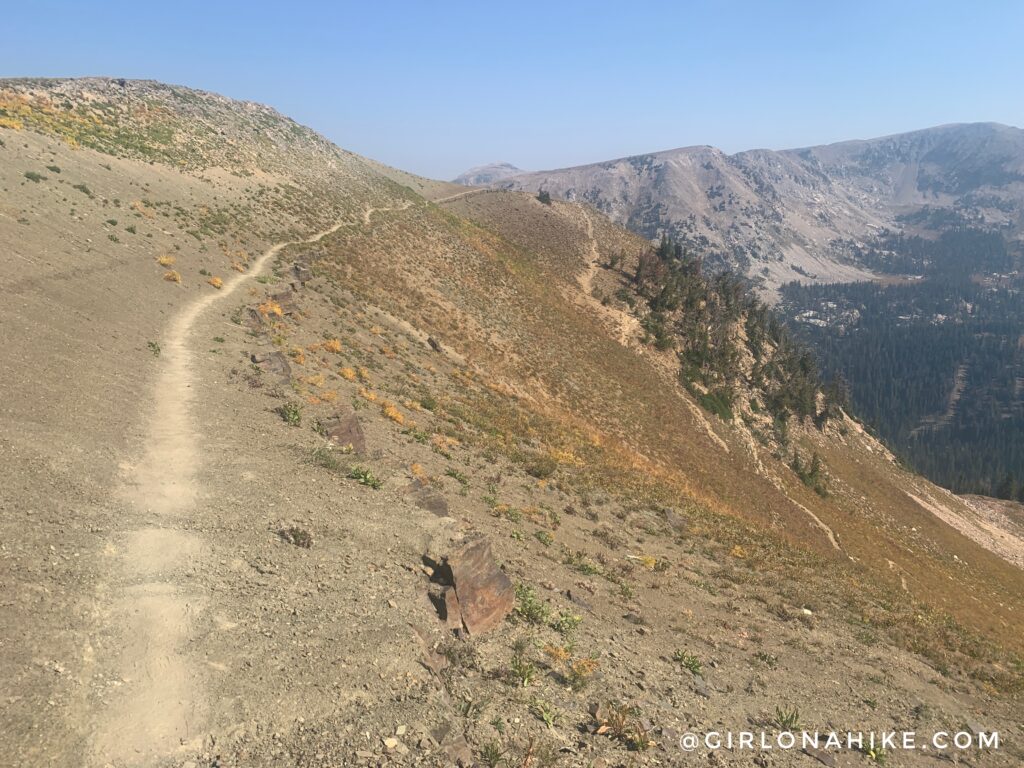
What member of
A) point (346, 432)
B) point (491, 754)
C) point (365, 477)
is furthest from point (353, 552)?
point (346, 432)

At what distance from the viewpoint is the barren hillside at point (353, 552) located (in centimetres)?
834

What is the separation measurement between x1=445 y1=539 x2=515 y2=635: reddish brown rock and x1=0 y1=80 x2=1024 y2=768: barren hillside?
22cm

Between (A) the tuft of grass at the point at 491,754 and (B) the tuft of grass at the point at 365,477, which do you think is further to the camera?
(B) the tuft of grass at the point at 365,477

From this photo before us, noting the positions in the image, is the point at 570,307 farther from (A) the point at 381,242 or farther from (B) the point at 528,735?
(B) the point at 528,735

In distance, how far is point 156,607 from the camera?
952 centimetres

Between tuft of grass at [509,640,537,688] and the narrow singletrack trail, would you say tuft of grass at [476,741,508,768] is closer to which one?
tuft of grass at [509,640,537,688]

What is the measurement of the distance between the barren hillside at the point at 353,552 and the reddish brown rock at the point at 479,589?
0.22 metres

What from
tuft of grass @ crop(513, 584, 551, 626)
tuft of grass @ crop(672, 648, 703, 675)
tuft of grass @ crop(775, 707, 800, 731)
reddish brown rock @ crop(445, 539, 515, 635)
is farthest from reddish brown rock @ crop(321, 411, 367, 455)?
tuft of grass @ crop(775, 707, 800, 731)

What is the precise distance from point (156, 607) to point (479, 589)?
6.22m

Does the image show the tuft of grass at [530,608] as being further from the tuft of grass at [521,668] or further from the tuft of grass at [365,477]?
the tuft of grass at [365,477]

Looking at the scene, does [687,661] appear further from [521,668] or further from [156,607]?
[156,607]

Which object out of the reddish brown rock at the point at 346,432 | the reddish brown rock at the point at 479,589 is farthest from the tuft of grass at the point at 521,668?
Answer: the reddish brown rock at the point at 346,432

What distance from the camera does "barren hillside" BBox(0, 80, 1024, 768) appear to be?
8.34 metres

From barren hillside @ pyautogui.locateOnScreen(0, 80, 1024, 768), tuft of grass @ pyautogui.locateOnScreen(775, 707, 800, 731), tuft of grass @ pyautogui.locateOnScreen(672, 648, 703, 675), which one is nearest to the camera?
barren hillside @ pyautogui.locateOnScreen(0, 80, 1024, 768)
